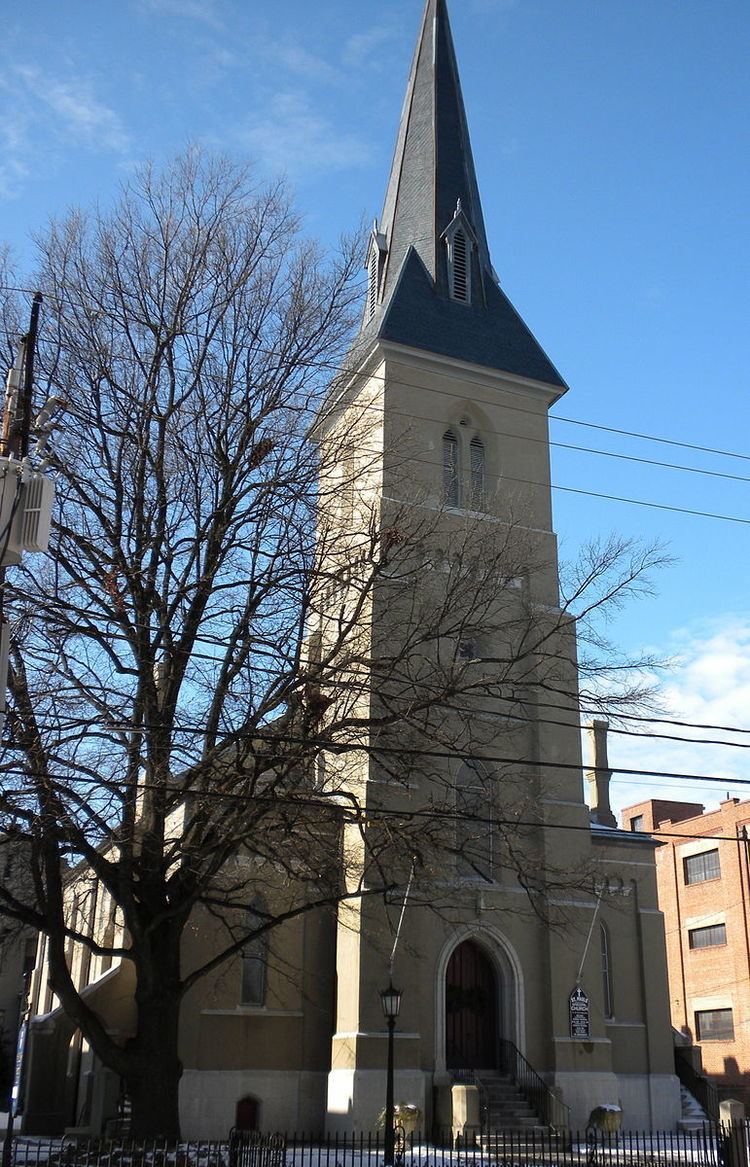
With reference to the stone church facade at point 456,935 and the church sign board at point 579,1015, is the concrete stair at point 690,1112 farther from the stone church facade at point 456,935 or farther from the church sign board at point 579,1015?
the church sign board at point 579,1015

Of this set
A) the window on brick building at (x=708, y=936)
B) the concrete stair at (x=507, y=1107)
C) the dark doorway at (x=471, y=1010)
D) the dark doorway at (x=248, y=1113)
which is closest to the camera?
the concrete stair at (x=507, y=1107)

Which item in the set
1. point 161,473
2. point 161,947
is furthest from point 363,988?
point 161,473

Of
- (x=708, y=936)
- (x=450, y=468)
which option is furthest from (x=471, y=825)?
(x=708, y=936)

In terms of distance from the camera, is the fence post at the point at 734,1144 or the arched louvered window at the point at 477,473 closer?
the fence post at the point at 734,1144

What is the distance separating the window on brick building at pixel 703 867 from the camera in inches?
1716

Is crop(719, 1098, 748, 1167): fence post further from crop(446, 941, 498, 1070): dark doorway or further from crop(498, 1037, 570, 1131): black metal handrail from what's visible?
crop(446, 941, 498, 1070): dark doorway

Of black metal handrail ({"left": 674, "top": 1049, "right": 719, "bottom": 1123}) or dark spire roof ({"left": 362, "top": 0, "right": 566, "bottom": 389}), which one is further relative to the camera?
dark spire roof ({"left": 362, "top": 0, "right": 566, "bottom": 389})

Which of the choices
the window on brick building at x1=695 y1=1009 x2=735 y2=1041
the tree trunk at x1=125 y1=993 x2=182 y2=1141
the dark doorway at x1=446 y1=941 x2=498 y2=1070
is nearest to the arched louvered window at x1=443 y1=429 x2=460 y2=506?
the dark doorway at x1=446 y1=941 x2=498 y2=1070

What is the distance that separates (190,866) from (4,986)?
34284mm

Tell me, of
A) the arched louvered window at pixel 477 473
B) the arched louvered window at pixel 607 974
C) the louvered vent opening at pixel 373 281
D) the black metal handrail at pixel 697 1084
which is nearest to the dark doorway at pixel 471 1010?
the arched louvered window at pixel 607 974

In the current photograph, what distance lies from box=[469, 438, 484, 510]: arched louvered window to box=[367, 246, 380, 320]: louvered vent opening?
6.00 m

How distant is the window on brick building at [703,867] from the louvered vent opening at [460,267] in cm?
2409

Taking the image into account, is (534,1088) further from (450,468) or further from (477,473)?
(477,473)

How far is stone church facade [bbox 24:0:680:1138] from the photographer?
23.1 m
